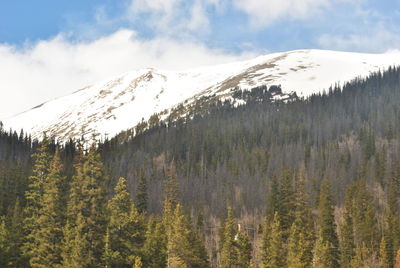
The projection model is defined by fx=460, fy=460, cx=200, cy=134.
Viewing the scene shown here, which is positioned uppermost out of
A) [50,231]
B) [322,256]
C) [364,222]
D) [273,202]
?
[50,231]

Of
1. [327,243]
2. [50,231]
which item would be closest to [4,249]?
[50,231]

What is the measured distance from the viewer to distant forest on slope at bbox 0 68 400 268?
40.7 meters

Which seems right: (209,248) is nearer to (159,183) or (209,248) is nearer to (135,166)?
(159,183)

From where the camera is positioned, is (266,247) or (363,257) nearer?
(266,247)

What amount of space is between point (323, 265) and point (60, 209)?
143ft

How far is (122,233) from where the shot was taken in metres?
40.9

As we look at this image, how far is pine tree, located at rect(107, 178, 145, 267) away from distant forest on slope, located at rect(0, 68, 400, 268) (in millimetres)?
100

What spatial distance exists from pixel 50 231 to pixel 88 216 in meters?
5.24

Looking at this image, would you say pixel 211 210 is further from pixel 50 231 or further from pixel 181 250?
pixel 50 231

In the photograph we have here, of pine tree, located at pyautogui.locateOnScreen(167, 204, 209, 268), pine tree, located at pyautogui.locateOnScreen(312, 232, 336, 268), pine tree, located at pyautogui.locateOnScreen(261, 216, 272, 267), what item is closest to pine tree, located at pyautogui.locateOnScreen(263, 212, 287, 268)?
pine tree, located at pyautogui.locateOnScreen(261, 216, 272, 267)

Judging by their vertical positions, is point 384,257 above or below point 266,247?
below

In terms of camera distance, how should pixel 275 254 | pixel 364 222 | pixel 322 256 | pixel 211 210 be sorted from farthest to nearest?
1. pixel 211 210
2. pixel 364 222
3. pixel 322 256
4. pixel 275 254

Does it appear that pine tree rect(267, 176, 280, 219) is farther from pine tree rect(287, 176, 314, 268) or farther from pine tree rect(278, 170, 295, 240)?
pine tree rect(287, 176, 314, 268)

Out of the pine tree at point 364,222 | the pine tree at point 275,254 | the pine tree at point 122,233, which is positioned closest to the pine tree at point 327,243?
the pine tree at point 275,254
